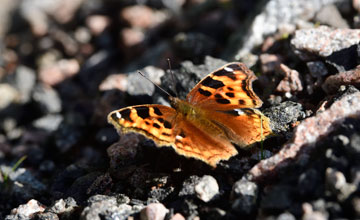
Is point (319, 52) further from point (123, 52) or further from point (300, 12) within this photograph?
point (123, 52)

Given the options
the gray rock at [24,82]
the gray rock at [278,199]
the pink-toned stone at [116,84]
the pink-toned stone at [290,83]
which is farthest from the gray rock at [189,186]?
the gray rock at [24,82]

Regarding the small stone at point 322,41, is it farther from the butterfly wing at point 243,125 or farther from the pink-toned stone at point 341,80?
the butterfly wing at point 243,125

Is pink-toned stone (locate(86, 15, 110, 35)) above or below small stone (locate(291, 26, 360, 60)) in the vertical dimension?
below

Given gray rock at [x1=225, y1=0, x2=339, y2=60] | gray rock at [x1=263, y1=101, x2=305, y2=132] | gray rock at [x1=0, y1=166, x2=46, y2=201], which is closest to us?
gray rock at [x1=263, y1=101, x2=305, y2=132]

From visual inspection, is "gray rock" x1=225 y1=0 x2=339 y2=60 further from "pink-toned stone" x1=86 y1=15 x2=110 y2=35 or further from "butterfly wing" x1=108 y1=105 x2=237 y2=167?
"pink-toned stone" x1=86 y1=15 x2=110 y2=35

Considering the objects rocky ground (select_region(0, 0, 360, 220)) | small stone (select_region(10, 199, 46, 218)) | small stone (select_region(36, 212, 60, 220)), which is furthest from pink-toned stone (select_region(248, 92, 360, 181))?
small stone (select_region(10, 199, 46, 218))

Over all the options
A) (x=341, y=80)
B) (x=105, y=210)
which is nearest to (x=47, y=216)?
(x=105, y=210)

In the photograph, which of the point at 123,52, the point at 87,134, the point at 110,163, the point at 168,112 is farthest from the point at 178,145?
the point at 123,52
